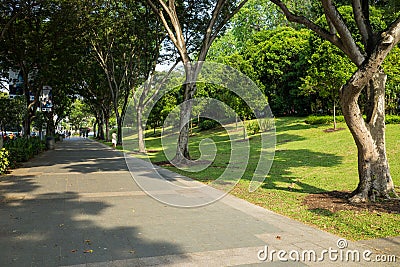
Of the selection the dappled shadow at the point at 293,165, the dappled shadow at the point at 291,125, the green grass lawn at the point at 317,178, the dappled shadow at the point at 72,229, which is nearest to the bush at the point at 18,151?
the dappled shadow at the point at 72,229

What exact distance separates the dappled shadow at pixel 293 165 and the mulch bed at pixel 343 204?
3.65 feet

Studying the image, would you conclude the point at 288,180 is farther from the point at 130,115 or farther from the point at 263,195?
the point at 130,115

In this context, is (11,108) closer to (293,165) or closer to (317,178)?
(293,165)

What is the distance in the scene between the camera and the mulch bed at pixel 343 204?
7.24m

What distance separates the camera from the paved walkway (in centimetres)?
468

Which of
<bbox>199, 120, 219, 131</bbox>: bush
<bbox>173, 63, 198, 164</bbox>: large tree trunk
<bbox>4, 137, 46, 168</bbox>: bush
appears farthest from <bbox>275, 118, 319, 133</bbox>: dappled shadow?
<bbox>4, 137, 46, 168</bbox>: bush

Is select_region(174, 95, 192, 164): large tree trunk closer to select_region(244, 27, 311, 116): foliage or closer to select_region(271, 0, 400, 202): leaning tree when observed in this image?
select_region(271, 0, 400, 202): leaning tree

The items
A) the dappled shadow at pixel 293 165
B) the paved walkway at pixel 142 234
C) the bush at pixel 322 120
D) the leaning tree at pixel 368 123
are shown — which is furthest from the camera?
A: the bush at pixel 322 120

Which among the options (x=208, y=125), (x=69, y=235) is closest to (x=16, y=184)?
(x=69, y=235)

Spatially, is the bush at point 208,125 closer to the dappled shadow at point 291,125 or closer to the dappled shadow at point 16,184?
the dappled shadow at point 291,125

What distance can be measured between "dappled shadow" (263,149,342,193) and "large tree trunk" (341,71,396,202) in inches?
73.6

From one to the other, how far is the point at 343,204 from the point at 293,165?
24.2 ft

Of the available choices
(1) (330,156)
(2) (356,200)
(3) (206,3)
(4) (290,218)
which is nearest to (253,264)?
(4) (290,218)

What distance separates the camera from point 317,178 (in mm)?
11688
